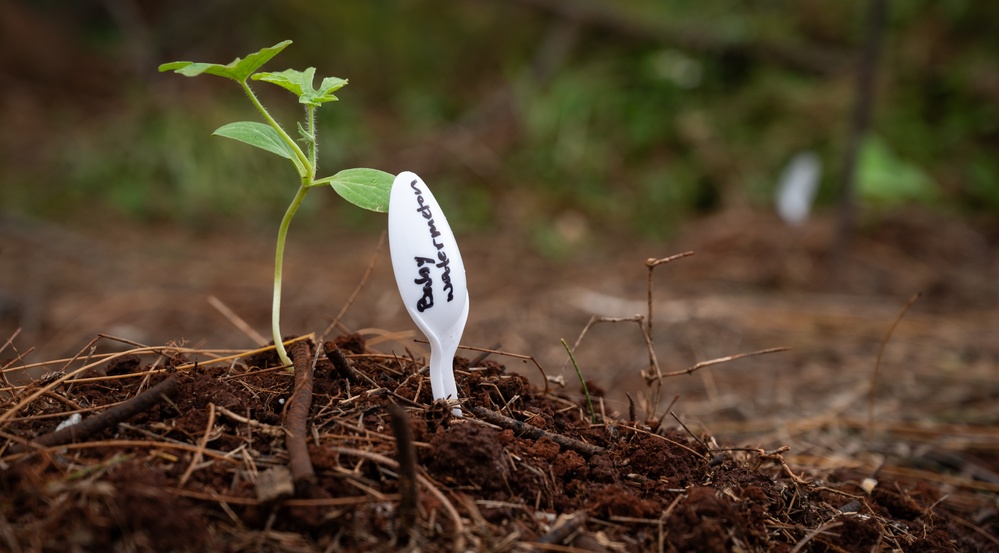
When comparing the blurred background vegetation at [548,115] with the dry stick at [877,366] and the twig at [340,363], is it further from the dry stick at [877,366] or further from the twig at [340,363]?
the twig at [340,363]

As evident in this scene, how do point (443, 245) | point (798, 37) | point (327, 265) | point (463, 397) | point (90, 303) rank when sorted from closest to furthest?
point (443, 245) < point (463, 397) < point (90, 303) < point (327, 265) < point (798, 37)

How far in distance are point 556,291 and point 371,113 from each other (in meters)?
3.39

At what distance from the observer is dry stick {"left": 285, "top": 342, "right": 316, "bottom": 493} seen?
1.15 metres

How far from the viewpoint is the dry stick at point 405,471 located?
103 cm

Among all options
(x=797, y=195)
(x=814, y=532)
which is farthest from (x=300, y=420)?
(x=797, y=195)

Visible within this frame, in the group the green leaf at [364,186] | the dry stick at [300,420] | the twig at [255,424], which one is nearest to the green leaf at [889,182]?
the green leaf at [364,186]

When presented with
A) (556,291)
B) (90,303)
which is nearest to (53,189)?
(90,303)

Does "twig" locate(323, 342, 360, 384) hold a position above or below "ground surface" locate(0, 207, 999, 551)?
above

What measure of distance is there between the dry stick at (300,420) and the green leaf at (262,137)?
333mm

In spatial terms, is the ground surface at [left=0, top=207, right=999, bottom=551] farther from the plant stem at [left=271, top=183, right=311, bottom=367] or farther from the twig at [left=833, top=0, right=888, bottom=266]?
the twig at [left=833, top=0, right=888, bottom=266]

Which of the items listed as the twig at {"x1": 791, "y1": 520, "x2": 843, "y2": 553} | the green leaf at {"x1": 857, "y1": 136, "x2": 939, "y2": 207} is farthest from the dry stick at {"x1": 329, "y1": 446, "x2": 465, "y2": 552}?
the green leaf at {"x1": 857, "y1": 136, "x2": 939, "y2": 207}

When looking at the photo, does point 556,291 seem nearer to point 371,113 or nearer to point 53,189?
point 371,113

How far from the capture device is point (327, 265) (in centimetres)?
444

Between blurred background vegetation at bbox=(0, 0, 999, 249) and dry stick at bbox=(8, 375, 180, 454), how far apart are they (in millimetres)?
3712
